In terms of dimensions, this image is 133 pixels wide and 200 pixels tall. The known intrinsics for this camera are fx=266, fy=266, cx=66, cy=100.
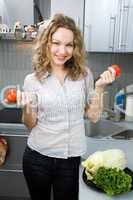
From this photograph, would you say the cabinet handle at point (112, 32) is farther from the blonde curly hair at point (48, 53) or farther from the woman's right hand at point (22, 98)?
the woman's right hand at point (22, 98)

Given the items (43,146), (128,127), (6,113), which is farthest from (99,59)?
(43,146)

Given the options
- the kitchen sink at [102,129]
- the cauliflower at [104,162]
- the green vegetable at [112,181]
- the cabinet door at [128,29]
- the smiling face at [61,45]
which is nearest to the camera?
the green vegetable at [112,181]

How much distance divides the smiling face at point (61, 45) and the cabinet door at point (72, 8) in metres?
0.82

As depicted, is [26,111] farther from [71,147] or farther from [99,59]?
[99,59]

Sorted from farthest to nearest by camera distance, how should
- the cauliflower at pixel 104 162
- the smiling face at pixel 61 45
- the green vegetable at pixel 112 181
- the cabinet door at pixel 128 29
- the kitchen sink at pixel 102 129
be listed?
the kitchen sink at pixel 102 129
the cabinet door at pixel 128 29
the smiling face at pixel 61 45
the cauliflower at pixel 104 162
the green vegetable at pixel 112 181

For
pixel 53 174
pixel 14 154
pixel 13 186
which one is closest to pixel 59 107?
pixel 53 174

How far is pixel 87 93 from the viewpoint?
3.76 ft

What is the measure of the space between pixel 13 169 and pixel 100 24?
1.21 m

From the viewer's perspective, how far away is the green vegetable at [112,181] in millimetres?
823

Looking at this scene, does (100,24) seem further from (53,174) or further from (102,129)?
(53,174)

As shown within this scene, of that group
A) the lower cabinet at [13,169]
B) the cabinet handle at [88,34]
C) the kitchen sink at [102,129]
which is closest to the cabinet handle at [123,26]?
the cabinet handle at [88,34]

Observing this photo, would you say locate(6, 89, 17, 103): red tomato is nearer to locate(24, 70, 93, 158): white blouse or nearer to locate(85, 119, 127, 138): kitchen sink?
locate(24, 70, 93, 158): white blouse

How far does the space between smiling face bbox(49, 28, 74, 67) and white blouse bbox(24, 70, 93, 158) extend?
0.10 meters

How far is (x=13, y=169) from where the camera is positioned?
1958mm
